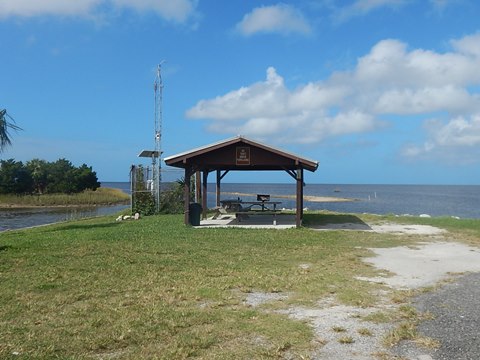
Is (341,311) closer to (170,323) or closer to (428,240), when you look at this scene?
(170,323)

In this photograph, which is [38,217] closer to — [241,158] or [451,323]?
[241,158]

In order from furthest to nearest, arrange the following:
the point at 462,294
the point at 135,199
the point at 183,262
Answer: the point at 135,199
the point at 183,262
the point at 462,294

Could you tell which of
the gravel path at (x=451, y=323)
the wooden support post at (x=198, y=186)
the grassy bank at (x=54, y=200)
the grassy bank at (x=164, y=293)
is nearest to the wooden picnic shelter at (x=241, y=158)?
the grassy bank at (x=164, y=293)

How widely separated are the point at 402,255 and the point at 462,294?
4051mm

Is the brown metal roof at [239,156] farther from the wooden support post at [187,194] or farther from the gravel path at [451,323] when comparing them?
the gravel path at [451,323]

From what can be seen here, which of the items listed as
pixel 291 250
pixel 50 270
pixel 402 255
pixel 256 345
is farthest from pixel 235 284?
pixel 402 255

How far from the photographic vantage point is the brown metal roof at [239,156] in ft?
52.9

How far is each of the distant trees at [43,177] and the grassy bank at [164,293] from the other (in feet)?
153

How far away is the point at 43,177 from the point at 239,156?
47698 millimetres

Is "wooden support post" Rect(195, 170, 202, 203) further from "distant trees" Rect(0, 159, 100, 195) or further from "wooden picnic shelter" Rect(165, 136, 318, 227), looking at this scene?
"distant trees" Rect(0, 159, 100, 195)

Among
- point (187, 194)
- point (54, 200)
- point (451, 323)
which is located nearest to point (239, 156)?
A: point (187, 194)

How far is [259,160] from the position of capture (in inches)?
653

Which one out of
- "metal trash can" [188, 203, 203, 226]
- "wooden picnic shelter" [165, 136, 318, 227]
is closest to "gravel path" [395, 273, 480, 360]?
"wooden picnic shelter" [165, 136, 318, 227]

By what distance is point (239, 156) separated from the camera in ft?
54.6
